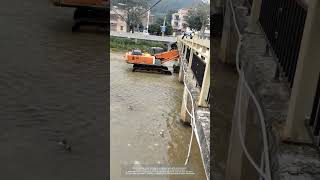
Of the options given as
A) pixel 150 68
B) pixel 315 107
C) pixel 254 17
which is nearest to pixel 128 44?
pixel 150 68

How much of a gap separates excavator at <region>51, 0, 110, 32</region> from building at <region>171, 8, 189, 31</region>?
1599cm

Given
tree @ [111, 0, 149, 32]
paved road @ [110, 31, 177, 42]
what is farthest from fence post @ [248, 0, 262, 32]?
tree @ [111, 0, 149, 32]

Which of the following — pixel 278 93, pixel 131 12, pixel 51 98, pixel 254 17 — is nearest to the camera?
pixel 278 93

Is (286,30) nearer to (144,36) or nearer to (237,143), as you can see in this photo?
(237,143)

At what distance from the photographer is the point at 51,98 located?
20.2ft

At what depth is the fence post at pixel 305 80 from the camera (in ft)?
4.11

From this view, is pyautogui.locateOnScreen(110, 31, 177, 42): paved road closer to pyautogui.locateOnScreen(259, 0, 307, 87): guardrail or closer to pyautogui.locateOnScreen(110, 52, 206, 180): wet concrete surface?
pyautogui.locateOnScreen(110, 52, 206, 180): wet concrete surface

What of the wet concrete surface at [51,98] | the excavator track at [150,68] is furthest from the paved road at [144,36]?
the wet concrete surface at [51,98]

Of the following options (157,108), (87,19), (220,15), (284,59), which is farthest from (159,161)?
(284,59)

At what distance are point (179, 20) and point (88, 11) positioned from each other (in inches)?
768

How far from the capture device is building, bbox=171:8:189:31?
25344 mm

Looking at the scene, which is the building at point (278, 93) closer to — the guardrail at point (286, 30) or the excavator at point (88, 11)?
the guardrail at point (286, 30)

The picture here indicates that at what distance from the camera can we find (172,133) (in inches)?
291

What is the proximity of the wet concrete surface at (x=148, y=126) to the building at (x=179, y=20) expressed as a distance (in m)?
13.8
